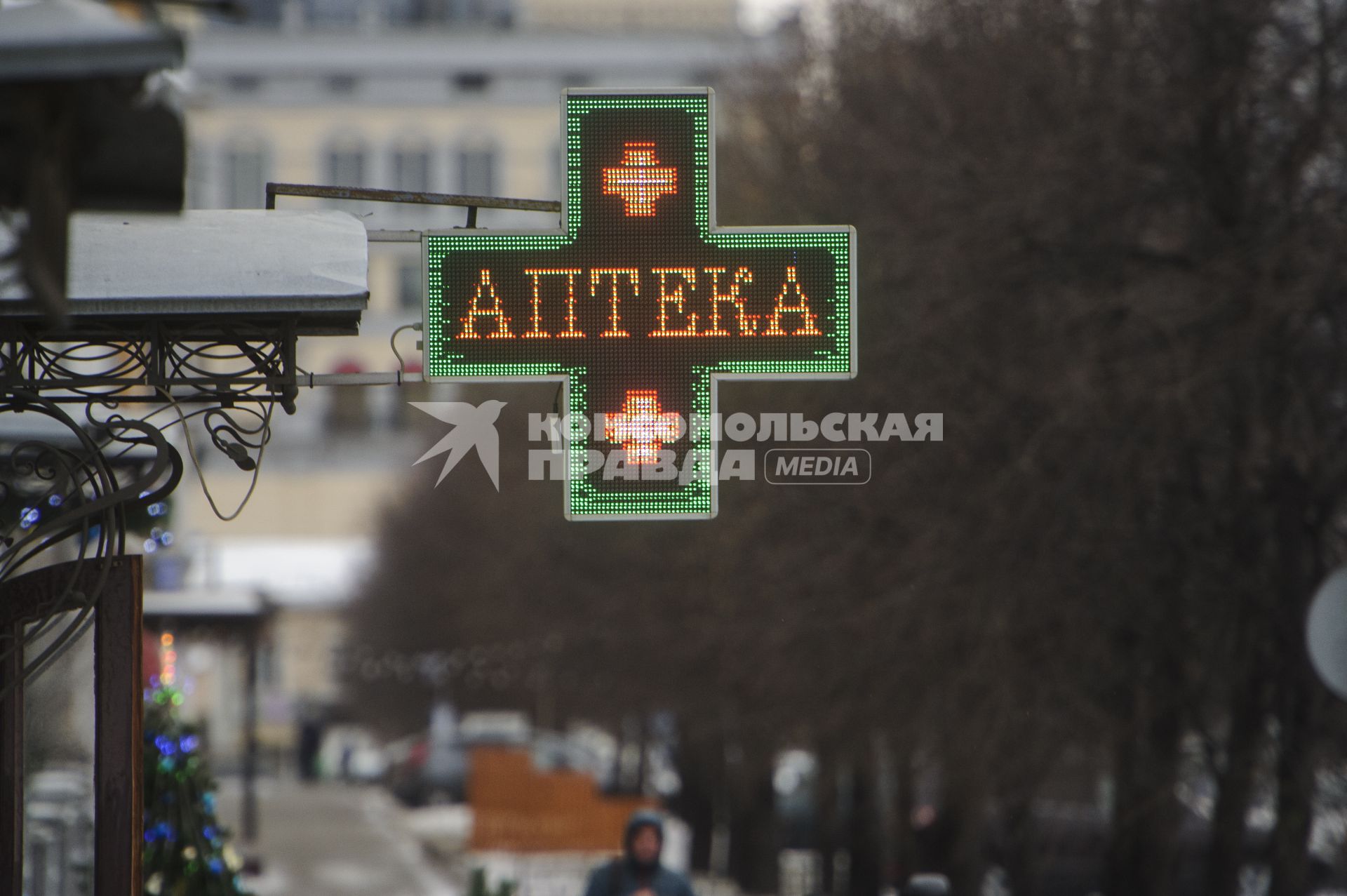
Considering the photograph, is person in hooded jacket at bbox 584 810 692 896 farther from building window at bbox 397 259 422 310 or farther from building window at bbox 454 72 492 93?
building window at bbox 454 72 492 93

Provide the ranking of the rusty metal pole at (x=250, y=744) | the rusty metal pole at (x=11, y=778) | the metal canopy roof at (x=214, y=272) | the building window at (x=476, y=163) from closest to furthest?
the metal canopy roof at (x=214, y=272) → the rusty metal pole at (x=11, y=778) → the rusty metal pole at (x=250, y=744) → the building window at (x=476, y=163)

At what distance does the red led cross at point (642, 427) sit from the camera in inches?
259

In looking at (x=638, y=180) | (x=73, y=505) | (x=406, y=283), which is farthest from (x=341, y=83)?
(x=638, y=180)

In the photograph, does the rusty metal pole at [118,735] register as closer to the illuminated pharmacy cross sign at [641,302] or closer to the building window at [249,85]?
the illuminated pharmacy cross sign at [641,302]

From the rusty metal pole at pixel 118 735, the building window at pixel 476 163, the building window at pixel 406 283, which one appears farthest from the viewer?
the building window at pixel 476 163

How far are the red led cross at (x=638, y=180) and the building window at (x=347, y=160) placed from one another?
79811 mm

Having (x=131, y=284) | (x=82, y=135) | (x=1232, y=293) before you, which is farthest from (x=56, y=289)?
(x=1232, y=293)

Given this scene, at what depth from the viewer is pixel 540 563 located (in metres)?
33.3

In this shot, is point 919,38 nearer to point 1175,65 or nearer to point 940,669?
point 1175,65

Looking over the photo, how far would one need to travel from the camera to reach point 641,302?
6.66m

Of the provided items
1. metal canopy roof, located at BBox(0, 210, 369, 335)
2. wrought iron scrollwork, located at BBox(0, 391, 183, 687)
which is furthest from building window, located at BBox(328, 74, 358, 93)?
metal canopy roof, located at BBox(0, 210, 369, 335)

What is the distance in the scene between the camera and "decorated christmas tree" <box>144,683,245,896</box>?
438 inches

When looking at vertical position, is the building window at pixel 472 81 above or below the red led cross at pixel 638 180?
above

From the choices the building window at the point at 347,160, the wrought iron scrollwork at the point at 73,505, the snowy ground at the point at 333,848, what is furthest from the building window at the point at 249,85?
the wrought iron scrollwork at the point at 73,505
